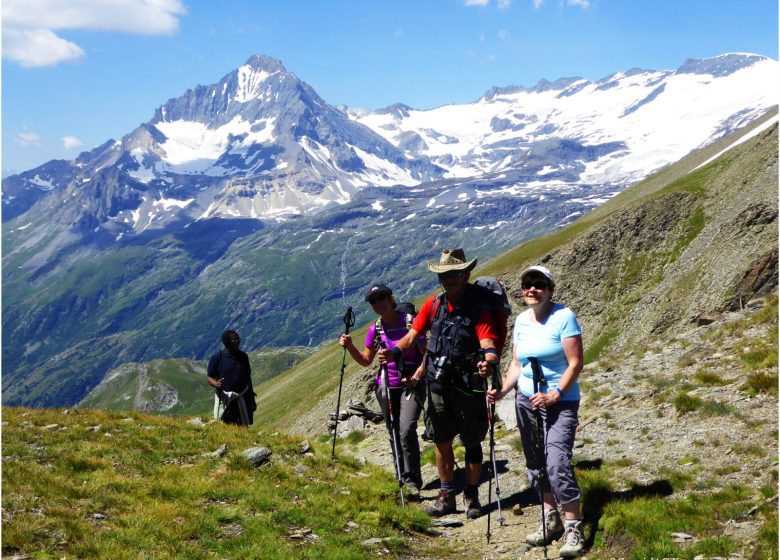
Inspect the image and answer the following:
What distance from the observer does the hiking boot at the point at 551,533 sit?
10.5 meters

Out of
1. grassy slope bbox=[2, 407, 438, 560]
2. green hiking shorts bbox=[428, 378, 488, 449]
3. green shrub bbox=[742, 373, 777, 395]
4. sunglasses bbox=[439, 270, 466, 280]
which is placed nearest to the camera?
grassy slope bbox=[2, 407, 438, 560]

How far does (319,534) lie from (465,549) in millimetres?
2582

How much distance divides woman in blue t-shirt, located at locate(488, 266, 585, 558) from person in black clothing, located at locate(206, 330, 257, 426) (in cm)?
1171

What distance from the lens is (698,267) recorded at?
173 feet

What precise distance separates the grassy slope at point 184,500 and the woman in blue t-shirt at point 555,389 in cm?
273

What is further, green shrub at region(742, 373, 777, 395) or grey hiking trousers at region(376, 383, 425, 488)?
green shrub at region(742, 373, 777, 395)

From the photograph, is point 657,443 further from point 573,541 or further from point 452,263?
point 452,263

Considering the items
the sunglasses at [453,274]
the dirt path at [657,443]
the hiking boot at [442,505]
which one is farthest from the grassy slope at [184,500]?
the sunglasses at [453,274]

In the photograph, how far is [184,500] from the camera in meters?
12.5

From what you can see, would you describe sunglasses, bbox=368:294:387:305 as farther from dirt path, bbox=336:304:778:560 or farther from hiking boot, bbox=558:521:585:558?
hiking boot, bbox=558:521:585:558

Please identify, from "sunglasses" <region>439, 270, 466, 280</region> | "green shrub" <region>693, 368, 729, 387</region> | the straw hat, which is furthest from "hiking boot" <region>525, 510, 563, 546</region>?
"green shrub" <region>693, 368, 729, 387</region>

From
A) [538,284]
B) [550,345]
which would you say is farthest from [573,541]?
[538,284]

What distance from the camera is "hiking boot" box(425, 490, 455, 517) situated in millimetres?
12953

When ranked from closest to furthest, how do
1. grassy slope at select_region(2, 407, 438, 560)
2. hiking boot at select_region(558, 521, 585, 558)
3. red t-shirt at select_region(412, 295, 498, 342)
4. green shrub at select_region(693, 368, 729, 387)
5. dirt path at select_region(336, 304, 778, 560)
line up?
1. hiking boot at select_region(558, 521, 585, 558)
2. grassy slope at select_region(2, 407, 438, 560)
3. dirt path at select_region(336, 304, 778, 560)
4. red t-shirt at select_region(412, 295, 498, 342)
5. green shrub at select_region(693, 368, 729, 387)
